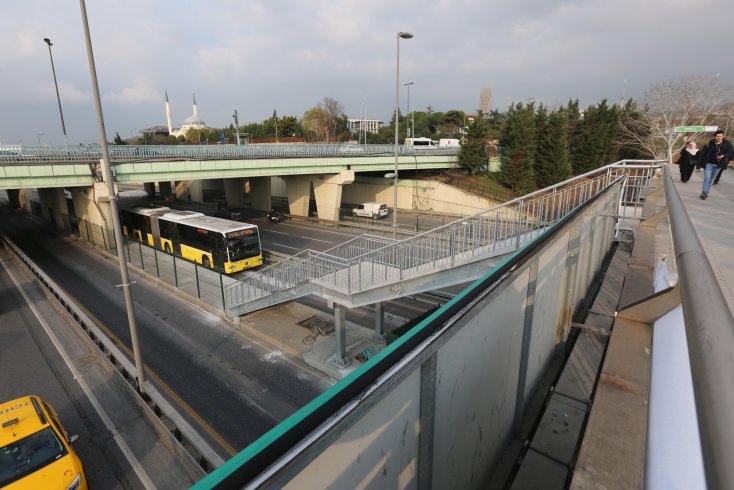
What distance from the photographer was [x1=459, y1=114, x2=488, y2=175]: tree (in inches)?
1619

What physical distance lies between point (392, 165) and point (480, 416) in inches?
1382

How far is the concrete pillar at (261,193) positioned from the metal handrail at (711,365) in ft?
129

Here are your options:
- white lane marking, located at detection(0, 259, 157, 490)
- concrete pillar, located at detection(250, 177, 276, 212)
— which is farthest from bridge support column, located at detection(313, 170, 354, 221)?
white lane marking, located at detection(0, 259, 157, 490)

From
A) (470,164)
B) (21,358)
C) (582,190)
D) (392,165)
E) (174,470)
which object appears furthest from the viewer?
(470,164)

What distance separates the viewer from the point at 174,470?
826cm

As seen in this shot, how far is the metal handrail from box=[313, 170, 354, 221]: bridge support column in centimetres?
3312

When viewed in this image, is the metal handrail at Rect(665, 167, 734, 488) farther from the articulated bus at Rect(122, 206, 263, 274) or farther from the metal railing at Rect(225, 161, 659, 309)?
the articulated bus at Rect(122, 206, 263, 274)

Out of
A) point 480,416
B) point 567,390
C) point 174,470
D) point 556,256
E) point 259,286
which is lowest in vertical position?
point 174,470

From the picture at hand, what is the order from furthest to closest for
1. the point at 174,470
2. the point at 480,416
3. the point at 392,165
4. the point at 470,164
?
1. the point at 470,164
2. the point at 392,165
3. the point at 174,470
4. the point at 480,416

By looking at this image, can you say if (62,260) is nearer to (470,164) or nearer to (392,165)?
(392,165)

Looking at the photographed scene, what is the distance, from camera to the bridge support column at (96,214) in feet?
76.9

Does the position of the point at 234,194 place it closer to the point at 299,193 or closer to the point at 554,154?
the point at 299,193

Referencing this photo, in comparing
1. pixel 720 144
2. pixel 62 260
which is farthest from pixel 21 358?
pixel 720 144

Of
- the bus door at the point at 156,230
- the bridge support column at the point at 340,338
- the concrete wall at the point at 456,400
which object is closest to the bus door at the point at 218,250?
the bus door at the point at 156,230
